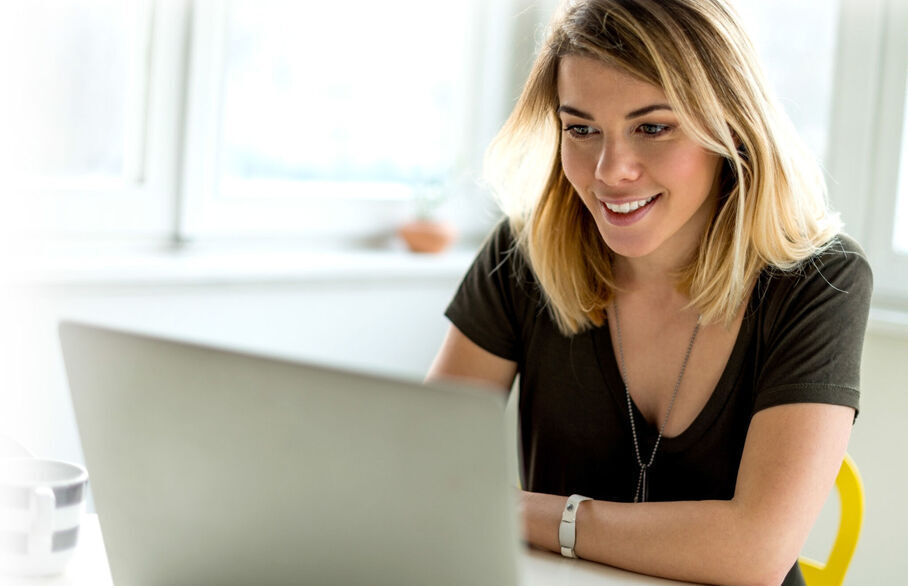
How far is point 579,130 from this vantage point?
145 centimetres

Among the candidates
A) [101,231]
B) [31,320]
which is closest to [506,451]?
[31,320]

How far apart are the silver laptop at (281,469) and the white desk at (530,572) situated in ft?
0.54

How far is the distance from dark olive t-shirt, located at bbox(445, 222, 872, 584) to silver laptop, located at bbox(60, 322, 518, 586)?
69 centimetres

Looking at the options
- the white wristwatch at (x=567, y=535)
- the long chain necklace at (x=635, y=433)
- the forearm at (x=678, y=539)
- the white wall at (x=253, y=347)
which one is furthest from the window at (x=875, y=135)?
the white wristwatch at (x=567, y=535)

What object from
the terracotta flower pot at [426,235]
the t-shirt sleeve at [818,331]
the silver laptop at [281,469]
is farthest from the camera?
the terracotta flower pot at [426,235]

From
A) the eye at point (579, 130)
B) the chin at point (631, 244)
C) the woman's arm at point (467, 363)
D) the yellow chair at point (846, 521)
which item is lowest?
the yellow chair at point (846, 521)

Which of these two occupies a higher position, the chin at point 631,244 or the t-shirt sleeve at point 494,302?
the chin at point 631,244

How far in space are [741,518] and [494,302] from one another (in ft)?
1.76

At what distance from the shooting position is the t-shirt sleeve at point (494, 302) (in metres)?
1.63

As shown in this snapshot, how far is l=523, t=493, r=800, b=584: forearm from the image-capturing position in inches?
47.5

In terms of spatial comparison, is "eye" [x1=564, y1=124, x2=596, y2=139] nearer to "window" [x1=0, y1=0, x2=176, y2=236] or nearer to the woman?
the woman

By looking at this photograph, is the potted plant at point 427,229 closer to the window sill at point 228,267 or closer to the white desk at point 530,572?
the window sill at point 228,267

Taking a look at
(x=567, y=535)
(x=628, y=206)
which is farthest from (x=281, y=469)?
(x=628, y=206)

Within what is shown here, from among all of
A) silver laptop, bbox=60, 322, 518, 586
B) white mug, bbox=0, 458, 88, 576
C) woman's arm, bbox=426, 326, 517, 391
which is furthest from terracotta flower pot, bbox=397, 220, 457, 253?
silver laptop, bbox=60, 322, 518, 586
